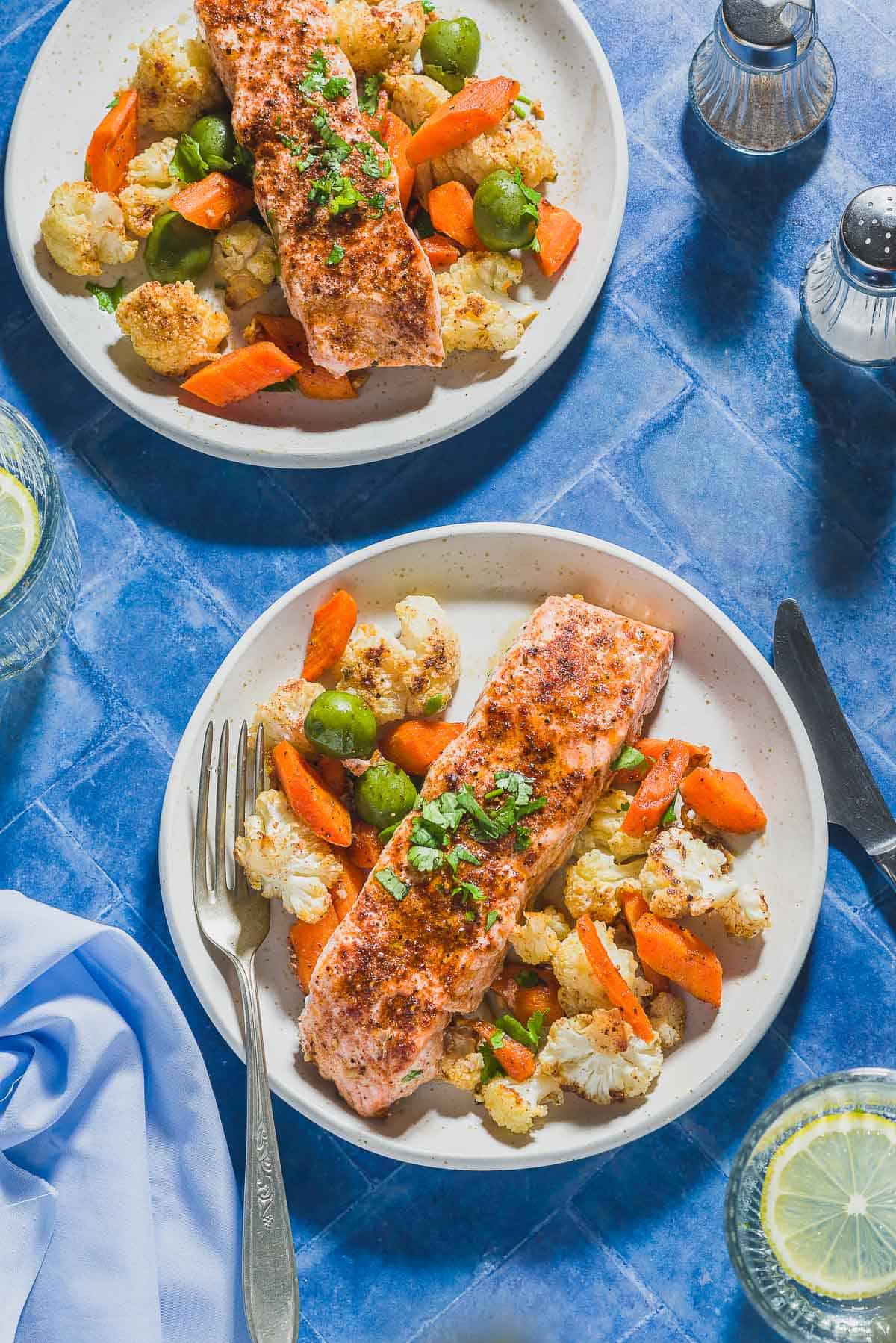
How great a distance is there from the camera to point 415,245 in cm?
480

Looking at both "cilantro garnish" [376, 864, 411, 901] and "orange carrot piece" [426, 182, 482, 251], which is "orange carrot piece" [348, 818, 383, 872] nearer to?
"cilantro garnish" [376, 864, 411, 901]

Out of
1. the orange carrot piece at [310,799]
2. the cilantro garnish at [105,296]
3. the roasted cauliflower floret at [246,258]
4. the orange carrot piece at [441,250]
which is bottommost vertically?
the orange carrot piece at [310,799]

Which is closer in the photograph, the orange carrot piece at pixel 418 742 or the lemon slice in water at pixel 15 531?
the lemon slice in water at pixel 15 531

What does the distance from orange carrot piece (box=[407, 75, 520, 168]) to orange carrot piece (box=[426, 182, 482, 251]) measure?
12cm

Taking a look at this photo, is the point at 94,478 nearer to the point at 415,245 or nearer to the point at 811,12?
the point at 415,245

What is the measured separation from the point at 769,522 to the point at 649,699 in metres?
0.79

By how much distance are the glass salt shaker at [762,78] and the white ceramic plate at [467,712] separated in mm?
1553

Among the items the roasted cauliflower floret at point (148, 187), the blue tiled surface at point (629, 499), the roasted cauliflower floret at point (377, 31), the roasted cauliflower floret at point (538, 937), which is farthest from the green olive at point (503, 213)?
the roasted cauliflower floret at point (538, 937)

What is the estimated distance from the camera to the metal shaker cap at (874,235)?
459 centimetres

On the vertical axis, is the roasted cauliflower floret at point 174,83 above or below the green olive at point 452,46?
above

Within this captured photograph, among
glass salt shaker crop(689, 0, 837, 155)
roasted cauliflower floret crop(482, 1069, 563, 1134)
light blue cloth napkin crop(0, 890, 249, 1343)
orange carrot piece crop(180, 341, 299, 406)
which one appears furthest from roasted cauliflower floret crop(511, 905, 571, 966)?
glass salt shaker crop(689, 0, 837, 155)

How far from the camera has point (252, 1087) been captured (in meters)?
4.56

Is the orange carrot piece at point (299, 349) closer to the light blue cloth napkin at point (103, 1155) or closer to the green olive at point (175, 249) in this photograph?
the green olive at point (175, 249)

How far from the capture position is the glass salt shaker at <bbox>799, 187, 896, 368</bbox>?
15.1ft
